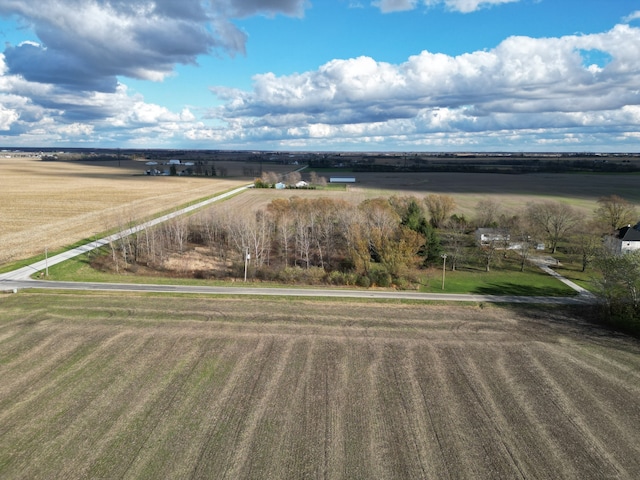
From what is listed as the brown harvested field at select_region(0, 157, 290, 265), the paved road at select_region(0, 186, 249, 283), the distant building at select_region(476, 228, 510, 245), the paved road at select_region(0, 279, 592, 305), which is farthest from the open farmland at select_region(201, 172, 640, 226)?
the paved road at select_region(0, 279, 592, 305)

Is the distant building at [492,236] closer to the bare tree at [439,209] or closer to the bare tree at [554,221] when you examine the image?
the bare tree at [554,221]

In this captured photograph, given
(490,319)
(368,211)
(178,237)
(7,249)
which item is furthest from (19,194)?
(490,319)

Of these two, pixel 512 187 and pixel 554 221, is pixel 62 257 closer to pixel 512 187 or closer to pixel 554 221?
pixel 554 221

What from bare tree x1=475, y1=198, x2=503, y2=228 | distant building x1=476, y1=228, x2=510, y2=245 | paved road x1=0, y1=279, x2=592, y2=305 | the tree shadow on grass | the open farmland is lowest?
the tree shadow on grass

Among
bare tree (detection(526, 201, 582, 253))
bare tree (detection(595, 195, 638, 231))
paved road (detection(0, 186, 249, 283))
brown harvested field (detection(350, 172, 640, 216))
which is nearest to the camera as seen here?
paved road (detection(0, 186, 249, 283))

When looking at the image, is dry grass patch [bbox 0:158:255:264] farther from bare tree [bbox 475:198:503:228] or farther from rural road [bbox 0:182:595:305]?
bare tree [bbox 475:198:503:228]

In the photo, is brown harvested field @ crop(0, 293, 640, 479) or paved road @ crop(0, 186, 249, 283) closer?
brown harvested field @ crop(0, 293, 640, 479)

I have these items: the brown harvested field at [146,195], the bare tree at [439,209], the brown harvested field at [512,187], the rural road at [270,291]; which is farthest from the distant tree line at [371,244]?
the brown harvested field at [512,187]
